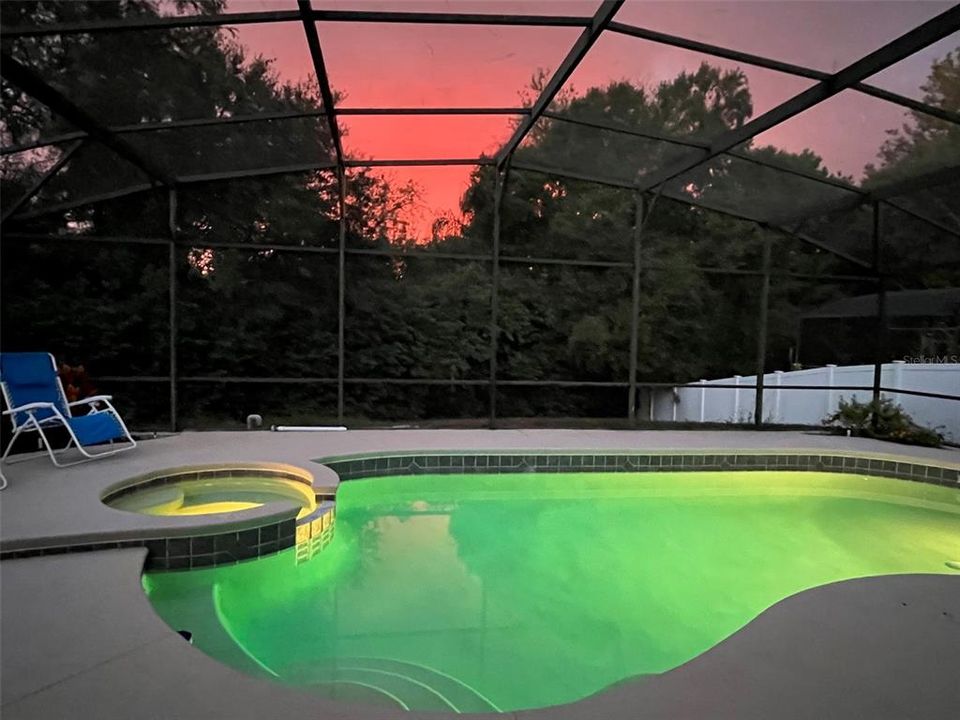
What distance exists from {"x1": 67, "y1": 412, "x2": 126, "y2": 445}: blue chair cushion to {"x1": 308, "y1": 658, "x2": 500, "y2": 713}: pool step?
8.41 feet

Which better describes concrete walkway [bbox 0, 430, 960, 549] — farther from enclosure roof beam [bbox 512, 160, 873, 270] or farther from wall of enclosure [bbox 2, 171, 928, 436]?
enclosure roof beam [bbox 512, 160, 873, 270]

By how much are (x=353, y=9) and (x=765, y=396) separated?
669 cm

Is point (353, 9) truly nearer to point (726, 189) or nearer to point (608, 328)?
point (726, 189)

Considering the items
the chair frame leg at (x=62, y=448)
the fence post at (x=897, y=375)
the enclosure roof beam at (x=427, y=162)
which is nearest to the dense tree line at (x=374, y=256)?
the enclosure roof beam at (x=427, y=162)

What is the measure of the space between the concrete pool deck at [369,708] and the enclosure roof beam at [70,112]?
2388mm

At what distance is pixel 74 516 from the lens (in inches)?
109

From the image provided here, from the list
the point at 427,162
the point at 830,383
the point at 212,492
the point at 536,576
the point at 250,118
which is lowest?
the point at 536,576

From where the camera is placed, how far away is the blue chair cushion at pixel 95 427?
12.9ft

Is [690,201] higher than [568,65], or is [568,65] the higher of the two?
[568,65]

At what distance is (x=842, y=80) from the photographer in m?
3.85

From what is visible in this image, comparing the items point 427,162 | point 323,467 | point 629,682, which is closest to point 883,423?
point 427,162

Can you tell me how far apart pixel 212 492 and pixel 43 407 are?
115 centimetres

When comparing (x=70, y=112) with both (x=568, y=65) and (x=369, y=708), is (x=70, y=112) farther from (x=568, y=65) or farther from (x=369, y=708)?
(x=369, y=708)

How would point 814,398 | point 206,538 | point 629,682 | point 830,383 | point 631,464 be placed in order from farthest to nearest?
point 814,398
point 830,383
point 631,464
point 206,538
point 629,682
